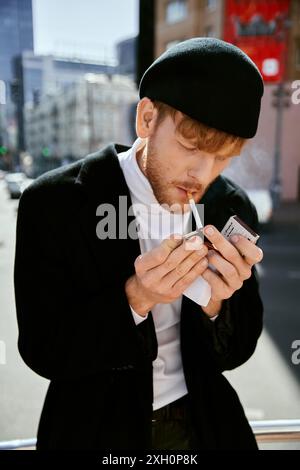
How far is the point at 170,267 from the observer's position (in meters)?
0.80

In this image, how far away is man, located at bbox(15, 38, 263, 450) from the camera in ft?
2.84

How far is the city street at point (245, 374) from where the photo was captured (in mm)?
2109

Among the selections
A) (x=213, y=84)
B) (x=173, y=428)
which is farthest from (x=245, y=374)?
(x=213, y=84)

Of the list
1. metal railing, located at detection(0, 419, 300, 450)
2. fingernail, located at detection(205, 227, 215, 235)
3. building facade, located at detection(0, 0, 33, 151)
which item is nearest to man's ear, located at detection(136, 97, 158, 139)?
fingernail, located at detection(205, 227, 215, 235)

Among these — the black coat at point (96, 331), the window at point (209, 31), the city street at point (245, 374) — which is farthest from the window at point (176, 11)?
the black coat at point (96, 331)

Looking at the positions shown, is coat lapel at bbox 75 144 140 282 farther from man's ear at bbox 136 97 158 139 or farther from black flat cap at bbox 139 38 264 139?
black flat cap at bbox 139 38 264 139

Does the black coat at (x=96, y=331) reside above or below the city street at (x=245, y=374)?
above

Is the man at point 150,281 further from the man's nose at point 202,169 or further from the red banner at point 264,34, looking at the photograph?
the red banner at point 264,34

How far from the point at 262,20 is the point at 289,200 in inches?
437

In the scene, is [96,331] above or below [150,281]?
below

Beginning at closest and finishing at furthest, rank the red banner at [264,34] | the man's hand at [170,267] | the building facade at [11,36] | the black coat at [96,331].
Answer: the man's hand at [170,267] < the black coat at [96,331] < the building facade at [11,36] < the red banner at [264,34]

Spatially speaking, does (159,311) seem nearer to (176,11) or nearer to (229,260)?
(229,260)

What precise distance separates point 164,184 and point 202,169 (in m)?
0.12

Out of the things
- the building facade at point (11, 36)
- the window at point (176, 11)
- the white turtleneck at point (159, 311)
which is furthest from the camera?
the window at point (176, 11)
